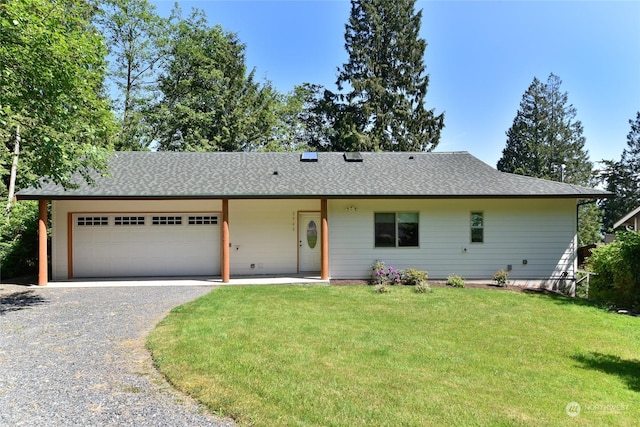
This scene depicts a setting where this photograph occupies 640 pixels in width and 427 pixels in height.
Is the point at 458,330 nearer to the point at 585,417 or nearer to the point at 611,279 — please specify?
the point at 585,417

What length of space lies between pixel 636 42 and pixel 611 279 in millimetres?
6532

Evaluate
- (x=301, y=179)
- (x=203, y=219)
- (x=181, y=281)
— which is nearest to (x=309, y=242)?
(x=301, y=179)

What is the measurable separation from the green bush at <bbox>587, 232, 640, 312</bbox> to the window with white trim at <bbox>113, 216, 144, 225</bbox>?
533 inches

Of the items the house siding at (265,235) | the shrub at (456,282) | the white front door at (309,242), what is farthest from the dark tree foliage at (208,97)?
the shrub at (456,282)

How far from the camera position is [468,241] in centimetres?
1123

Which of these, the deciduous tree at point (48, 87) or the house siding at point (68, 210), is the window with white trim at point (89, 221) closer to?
the house siding at point (68, 210)

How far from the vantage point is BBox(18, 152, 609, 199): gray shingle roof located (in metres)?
10.4

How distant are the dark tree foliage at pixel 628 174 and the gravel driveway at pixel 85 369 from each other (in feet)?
163

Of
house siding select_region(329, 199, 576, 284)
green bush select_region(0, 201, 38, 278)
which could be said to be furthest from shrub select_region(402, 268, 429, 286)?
green bush select_region(0, 201, 38, 278)

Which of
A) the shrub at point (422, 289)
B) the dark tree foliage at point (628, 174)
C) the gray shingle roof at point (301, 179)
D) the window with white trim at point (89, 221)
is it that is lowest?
the shrub at point (422, 289)

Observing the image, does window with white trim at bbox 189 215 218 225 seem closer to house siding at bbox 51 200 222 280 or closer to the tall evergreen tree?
house siding at bbox 51 200 222 280

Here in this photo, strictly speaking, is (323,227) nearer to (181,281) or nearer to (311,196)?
(311,196)

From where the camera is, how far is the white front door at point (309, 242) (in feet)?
39.4

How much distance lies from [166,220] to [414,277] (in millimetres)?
7920
